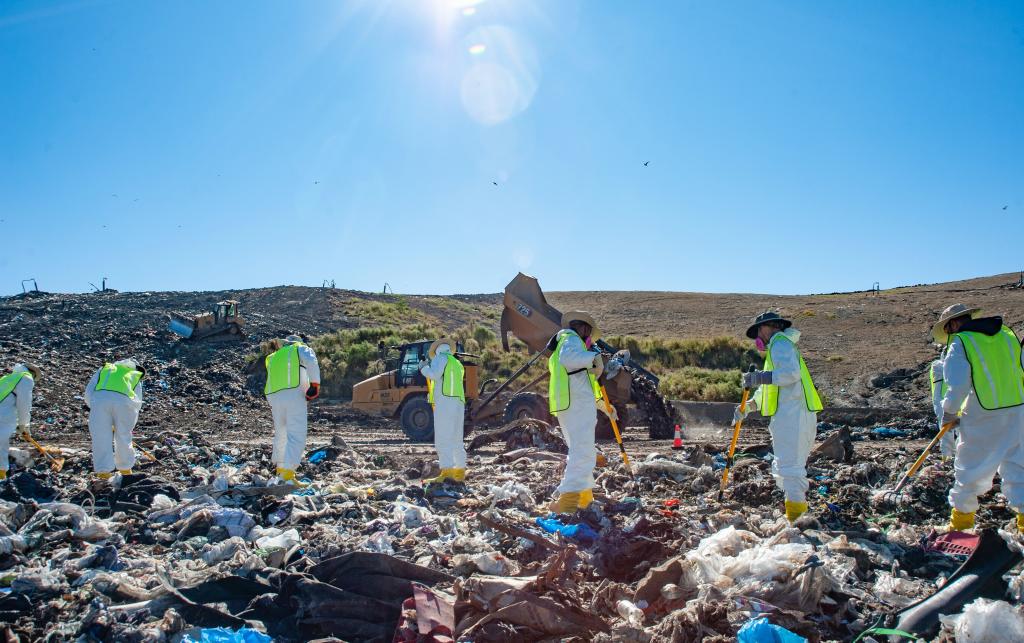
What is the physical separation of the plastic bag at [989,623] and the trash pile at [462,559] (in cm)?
3

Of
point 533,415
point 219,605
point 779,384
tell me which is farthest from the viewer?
point 533,415

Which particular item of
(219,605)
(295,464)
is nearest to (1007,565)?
(219,605)

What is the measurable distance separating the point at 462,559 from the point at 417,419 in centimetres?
869

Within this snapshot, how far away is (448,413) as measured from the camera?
8.23 metres

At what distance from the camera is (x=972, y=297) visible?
34.5 m

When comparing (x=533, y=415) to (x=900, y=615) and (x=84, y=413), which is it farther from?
(x=84, y=413)

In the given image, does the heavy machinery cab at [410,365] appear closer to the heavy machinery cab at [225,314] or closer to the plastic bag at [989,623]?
the plastic bag at [989,623]

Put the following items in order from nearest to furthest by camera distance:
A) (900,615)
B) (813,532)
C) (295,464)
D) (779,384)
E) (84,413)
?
(900,615) < (813,532) < (779,384) < (295,464) < (84,413)

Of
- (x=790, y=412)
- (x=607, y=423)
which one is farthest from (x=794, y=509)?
(x=607, y=423)

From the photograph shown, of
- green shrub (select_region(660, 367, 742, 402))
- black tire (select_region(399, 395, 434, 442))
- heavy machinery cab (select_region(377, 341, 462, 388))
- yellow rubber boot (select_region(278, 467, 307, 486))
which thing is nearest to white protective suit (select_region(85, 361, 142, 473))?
yellow rubber boot (select_region(278, 467, 307, 486))

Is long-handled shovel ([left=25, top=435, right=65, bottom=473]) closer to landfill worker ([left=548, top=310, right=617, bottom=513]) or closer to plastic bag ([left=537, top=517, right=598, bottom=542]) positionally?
landfill worker ([left=548, top=310, right=617, bottom=513])

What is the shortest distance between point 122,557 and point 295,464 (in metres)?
2.60

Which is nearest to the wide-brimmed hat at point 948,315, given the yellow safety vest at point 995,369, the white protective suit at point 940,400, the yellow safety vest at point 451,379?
the yellow safety vest at point 995,369

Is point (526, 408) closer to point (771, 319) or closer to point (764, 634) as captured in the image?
point (771, 319)
